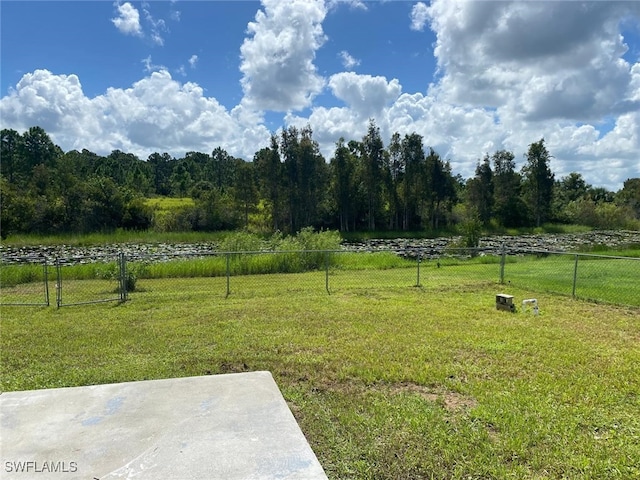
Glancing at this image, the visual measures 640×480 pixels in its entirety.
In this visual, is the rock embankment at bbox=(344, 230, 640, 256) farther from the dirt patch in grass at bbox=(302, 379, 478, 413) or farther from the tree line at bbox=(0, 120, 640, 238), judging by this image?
the dirt patch in grass at bbox=(302, 379, 478, 413)

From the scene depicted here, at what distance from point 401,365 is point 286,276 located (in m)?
9.01

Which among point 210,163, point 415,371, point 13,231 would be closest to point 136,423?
point 415,371

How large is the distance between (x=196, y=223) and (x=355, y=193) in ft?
51.8

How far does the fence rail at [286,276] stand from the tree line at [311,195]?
59.7 feet

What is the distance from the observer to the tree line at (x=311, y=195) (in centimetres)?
3597

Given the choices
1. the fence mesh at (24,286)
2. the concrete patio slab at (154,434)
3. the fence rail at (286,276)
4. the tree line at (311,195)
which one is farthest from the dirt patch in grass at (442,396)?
the tree line at (311,195)

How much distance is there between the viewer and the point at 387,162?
4381 cm

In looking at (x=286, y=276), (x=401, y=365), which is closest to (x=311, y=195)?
(x=286, y=276)

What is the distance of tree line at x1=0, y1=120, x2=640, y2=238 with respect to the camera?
36.0m

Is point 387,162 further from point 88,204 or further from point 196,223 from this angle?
point 88,204

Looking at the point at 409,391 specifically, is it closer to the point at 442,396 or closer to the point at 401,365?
the point at 442,396

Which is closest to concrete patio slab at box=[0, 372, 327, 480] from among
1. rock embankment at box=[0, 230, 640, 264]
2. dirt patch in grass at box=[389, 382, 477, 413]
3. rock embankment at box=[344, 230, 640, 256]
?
dirt patch in grass at box=[389, 382, 477, 413]

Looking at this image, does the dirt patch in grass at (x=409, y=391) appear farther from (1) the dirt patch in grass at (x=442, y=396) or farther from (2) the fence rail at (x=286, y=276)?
(2) the fence rail at (x=286, y=276)

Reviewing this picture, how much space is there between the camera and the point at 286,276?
14.1m
